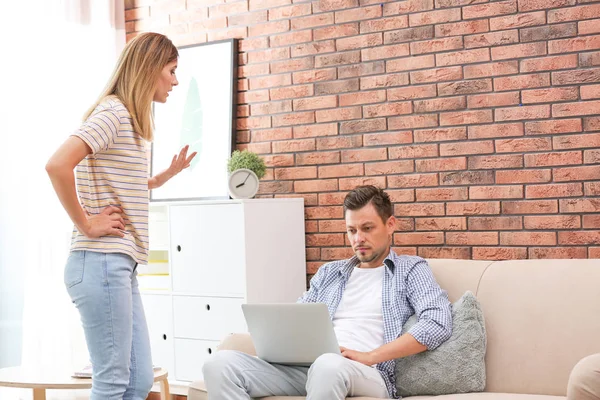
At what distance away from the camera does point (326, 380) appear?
258 centimetres

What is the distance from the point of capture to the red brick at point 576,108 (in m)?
3.40

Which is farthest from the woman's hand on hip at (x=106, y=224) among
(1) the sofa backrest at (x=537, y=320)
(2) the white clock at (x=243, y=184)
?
(2) the white clock at (x=243, y=184)

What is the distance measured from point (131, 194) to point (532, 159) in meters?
1.82

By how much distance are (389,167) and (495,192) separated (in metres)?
0.53

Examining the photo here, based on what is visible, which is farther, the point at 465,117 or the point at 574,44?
the point at 465,117

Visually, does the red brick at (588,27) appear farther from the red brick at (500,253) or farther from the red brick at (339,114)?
the red brick at (339,114)

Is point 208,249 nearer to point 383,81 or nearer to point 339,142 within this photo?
point 339,142

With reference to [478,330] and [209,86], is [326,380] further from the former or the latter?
[209,86]

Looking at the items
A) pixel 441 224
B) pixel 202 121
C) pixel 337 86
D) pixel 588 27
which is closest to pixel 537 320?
pixel 441 224

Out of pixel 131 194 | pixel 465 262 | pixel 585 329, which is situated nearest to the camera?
pixel 131 194

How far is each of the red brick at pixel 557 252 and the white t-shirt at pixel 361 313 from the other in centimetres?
80

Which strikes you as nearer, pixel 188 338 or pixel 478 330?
pixel 478 330

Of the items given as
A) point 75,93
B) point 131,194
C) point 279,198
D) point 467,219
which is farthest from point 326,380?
point 75,93

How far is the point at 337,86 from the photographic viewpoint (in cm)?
409
